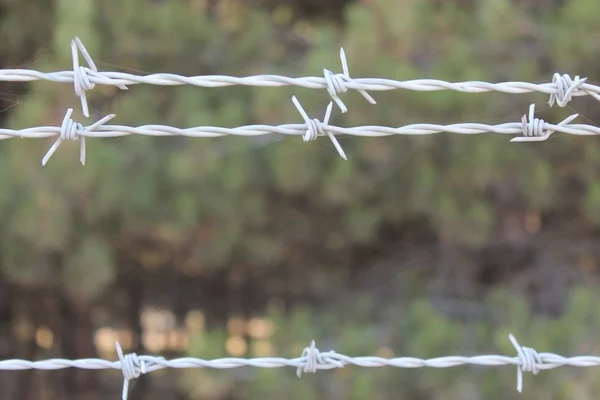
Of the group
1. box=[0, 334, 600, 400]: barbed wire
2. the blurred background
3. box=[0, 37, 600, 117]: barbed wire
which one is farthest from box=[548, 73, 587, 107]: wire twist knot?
the blurred background

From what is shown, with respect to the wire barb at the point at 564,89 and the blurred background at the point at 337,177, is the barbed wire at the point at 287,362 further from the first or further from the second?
the blurred background at the point at 337,177

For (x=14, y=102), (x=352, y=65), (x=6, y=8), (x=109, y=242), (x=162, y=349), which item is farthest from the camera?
(x=162, y=349)

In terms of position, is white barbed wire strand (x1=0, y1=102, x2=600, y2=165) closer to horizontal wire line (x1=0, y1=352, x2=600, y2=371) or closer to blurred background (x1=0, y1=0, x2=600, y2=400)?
horizontal wire line (x1=0, y1=352, x2=600, y2=371)

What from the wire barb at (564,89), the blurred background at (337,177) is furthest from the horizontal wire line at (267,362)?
the blurred background at (337,177)

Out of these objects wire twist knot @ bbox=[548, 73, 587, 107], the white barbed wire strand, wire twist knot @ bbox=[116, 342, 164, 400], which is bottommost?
wire twist knot @ bbox=[116, 342, 164, 400]

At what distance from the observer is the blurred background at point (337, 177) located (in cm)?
161

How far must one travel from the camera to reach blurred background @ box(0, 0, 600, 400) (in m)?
1.61

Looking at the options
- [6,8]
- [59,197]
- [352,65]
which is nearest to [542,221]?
[352,65]

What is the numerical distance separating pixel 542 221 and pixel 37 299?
101 inches

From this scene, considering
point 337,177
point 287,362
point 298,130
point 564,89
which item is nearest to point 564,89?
point 564,89

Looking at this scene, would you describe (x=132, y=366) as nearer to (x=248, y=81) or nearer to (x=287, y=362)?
(x=287, y=362)

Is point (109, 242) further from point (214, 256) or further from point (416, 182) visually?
point (416, 182)

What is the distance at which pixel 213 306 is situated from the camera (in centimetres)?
346

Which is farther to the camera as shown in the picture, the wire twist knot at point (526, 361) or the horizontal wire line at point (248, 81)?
the wire twist knot at point (526, 361)
